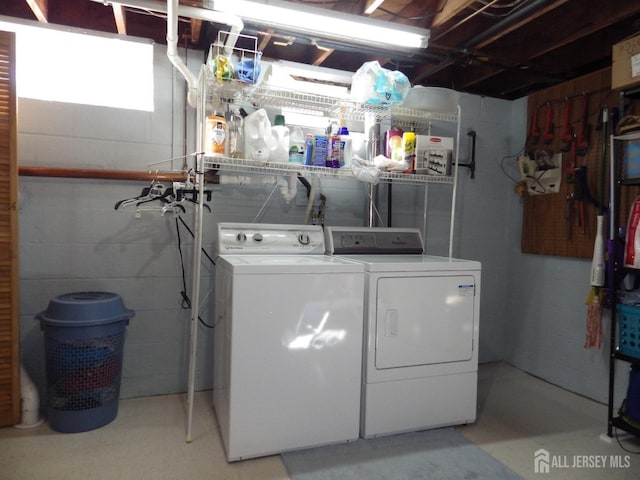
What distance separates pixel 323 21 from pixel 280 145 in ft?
2.23

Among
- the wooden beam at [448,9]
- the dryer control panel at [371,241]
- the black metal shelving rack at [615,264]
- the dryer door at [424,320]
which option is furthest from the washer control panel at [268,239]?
the black metal shelving rack at [615,264]

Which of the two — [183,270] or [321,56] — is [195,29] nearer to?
[321,56]

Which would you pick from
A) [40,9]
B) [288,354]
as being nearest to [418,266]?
[288,354]

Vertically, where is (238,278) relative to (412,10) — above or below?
below

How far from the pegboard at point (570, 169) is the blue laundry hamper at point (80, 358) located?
300 centimetres

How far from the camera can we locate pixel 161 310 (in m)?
2.66

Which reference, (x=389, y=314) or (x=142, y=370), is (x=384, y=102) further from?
(x=142, y=370)

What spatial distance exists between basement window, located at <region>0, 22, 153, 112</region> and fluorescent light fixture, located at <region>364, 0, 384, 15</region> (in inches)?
53.8

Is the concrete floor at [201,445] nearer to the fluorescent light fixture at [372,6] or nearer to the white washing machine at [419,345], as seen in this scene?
the white washing machine at [419,345]

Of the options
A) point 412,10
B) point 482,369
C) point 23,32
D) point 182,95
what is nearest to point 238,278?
point 182,95

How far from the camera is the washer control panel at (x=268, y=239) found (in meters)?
2.41

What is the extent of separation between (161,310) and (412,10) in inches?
94.3

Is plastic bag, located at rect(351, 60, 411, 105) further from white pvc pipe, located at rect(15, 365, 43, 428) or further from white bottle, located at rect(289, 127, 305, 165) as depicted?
white pvc pipe, located at rect(15, 365, 43, 428)

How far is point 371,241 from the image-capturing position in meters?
2.68
